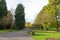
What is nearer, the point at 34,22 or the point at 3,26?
the point at 3,26

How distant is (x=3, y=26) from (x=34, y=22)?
14.7m

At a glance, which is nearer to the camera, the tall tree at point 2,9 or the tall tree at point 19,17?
the tall tree at point 2,9

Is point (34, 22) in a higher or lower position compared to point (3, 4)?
lower

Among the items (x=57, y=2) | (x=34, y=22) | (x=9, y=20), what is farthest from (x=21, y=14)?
(x=57, y=2)

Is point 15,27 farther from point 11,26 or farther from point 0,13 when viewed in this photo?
point 0,13

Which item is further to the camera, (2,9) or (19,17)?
(19,17)

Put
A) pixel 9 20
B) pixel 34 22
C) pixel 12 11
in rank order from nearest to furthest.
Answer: pixel 9 20 < pixel 12 11 < pixel 34 22

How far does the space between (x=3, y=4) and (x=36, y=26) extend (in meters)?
15.9

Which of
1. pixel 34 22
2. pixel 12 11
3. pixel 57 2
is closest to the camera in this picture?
pixel 57 2

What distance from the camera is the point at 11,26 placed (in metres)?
78.6

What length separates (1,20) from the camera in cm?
7519

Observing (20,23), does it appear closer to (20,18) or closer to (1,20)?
(20,18)

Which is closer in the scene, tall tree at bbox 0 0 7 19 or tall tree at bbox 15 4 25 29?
tall tree at bbox 0 0 7 19

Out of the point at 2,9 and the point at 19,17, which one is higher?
the point at 2,9
